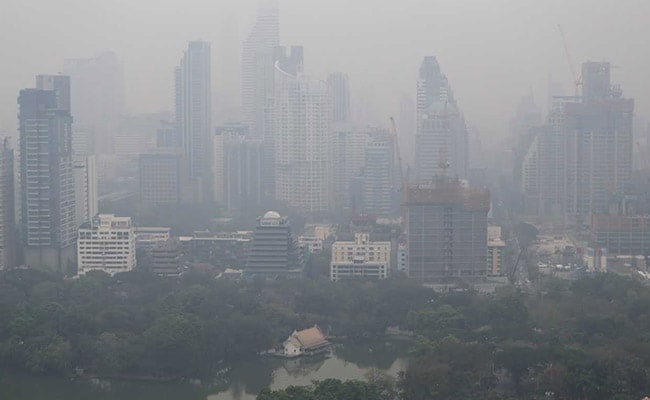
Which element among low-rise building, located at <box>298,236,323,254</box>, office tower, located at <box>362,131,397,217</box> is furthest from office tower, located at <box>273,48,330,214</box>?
low-rise building, located at <box>298,236,323,254</box>

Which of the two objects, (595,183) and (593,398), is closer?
(593,398)

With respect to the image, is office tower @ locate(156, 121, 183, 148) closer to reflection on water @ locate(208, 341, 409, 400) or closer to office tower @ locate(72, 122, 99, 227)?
office tower @ locate(72, 122, 99, 227)

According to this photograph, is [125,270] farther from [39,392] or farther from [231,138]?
[231,138]

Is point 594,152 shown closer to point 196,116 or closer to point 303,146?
point 303,146

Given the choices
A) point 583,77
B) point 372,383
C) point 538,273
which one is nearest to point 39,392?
point 372,383

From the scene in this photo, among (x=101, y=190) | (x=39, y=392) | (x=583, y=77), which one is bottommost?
(x=39, y=392)
